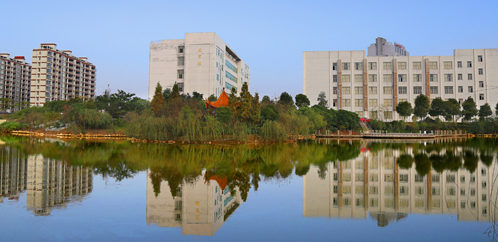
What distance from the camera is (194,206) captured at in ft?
24.5

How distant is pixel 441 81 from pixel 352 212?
221 ft

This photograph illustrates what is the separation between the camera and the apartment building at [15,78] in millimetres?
89275

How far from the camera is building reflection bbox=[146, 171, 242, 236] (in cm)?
633

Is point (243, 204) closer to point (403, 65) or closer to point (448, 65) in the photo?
point (403, 65)

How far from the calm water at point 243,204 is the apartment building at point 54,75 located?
8313 centimetres

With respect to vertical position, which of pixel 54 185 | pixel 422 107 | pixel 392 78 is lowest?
pixel 54 185

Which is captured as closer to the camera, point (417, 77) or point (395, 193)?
point (395, 193)

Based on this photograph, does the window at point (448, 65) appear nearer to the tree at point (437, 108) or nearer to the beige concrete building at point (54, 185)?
the tree at point (437, 108)

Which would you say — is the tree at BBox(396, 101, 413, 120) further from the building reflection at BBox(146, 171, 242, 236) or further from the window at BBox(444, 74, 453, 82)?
the building reflection at BBox(146, 171, 242, 236)

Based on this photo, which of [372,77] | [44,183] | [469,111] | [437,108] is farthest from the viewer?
[372,77]

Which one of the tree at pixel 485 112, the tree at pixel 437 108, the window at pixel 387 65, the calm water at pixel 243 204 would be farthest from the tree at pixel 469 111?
the calm water at pixel 243 204

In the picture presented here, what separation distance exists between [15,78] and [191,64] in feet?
203

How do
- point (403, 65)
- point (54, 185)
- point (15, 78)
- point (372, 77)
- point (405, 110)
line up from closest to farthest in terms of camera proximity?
point (54, 185) → point (405, 110) → point (403, 65) → point (372, 77) → point (15, 78)

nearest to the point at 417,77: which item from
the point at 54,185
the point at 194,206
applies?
the point at 194,206
